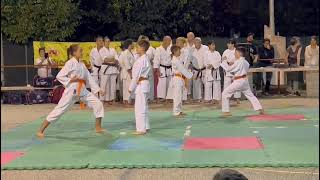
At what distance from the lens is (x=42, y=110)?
48.5 feet

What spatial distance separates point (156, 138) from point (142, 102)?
2.39ft

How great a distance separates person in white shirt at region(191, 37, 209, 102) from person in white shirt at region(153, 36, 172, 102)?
25.6 inches

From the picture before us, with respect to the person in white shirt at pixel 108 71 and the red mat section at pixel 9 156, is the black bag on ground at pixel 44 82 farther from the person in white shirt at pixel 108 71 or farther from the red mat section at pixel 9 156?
the red mat section at pixel 9 156

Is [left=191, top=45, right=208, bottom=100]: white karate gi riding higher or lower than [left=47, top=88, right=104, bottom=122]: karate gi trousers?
higher

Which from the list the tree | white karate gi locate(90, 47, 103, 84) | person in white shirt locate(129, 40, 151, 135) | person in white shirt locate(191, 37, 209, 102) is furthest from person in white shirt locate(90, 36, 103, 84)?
person in white shirt locate(129, 40, 151, 135)

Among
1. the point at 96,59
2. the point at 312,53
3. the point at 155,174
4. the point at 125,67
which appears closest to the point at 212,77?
the point at 125,67

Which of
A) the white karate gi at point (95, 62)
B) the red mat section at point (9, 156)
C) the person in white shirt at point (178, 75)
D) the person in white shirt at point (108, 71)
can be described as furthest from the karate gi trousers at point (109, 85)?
the red mat section at point (9, 156)

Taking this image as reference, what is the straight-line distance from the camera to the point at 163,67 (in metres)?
15.4

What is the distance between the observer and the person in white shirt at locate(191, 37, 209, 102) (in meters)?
15.3

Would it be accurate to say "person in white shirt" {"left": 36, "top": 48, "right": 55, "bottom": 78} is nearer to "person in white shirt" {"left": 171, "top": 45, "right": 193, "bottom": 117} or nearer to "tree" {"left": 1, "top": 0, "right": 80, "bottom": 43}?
Answer: "tree" {"left": 1, "top": 0, "right": 80, "bottom": 43}

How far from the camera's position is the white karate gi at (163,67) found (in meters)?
15.2

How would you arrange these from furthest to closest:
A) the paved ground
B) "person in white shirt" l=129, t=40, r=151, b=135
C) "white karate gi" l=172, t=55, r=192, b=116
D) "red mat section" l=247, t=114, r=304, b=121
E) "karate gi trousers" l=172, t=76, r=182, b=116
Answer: "karate gi trousers" l=172, t=76, r=182, b=116 < "white karate gi" l=172, t=55, r=192, b=116 < "red mat section" l=247, t=114, r=304, b=121 < "person in white shirt" l=129, t=40, r=151, b=135 < the paved ground

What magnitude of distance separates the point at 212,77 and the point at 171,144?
658 centimetres

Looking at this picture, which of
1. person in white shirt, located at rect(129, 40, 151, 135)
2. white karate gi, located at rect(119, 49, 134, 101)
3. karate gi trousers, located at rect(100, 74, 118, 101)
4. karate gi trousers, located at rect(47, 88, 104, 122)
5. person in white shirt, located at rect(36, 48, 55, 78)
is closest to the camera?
karate gi trousers, located at rect(47, 88, 104, 122)
